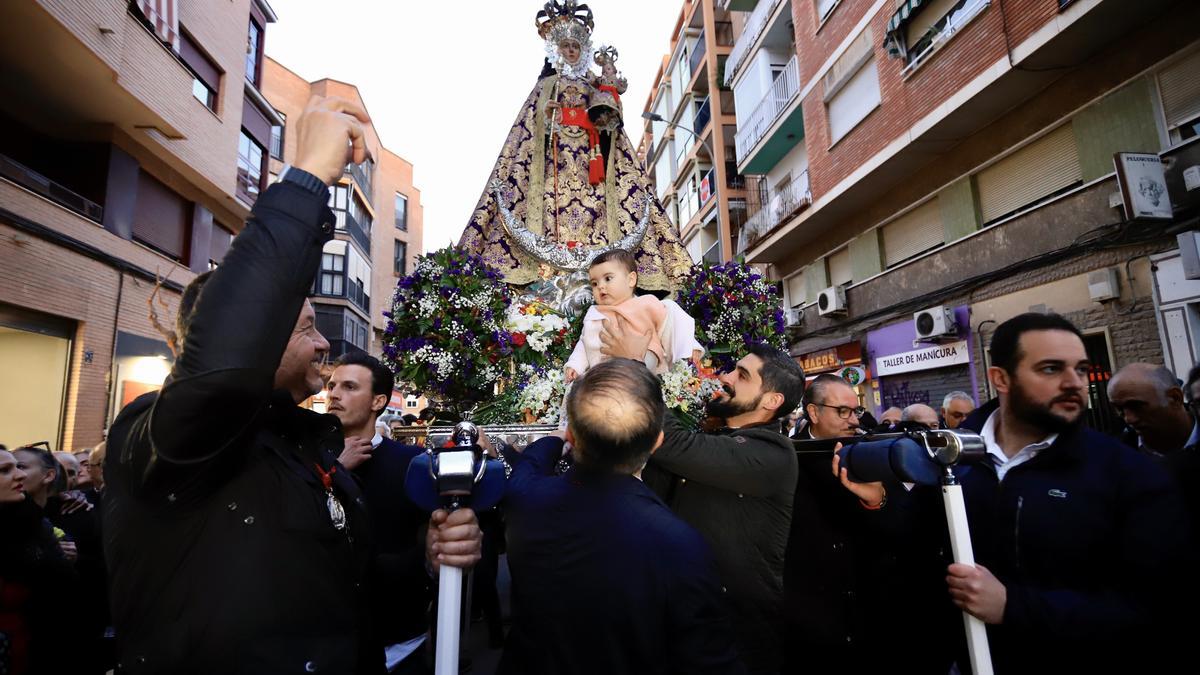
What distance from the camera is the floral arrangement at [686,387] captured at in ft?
10.3

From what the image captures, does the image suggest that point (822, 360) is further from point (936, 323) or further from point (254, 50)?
point (254, 50)

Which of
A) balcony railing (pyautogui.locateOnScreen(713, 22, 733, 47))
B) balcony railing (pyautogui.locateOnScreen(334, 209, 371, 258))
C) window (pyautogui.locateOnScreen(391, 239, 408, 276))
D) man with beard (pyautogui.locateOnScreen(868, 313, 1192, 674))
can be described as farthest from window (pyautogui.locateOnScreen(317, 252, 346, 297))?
man with beard (pyautogui.locateOnScreen(868, 313, 1192, 674))

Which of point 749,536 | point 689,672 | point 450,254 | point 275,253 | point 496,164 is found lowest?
point 689,672

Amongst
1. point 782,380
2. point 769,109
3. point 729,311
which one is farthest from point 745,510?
point 769,109

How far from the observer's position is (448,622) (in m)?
1.32

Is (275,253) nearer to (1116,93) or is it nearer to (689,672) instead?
(689,672)

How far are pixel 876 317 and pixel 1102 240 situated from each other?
525 cm

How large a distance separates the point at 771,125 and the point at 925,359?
8.24m

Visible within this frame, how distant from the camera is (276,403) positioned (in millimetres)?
1561

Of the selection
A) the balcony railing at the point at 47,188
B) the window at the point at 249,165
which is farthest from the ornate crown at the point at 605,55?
the window at the point at 249,165

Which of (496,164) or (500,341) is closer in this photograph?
(500,341)

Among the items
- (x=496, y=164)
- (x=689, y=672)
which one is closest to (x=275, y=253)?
(x=689, y=672)

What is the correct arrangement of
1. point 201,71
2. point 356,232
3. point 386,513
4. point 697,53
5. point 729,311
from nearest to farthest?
point 386,513 → point 729,311 → point 201,71 → point 697,53 → point 356,232

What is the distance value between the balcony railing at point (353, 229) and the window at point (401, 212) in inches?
229
